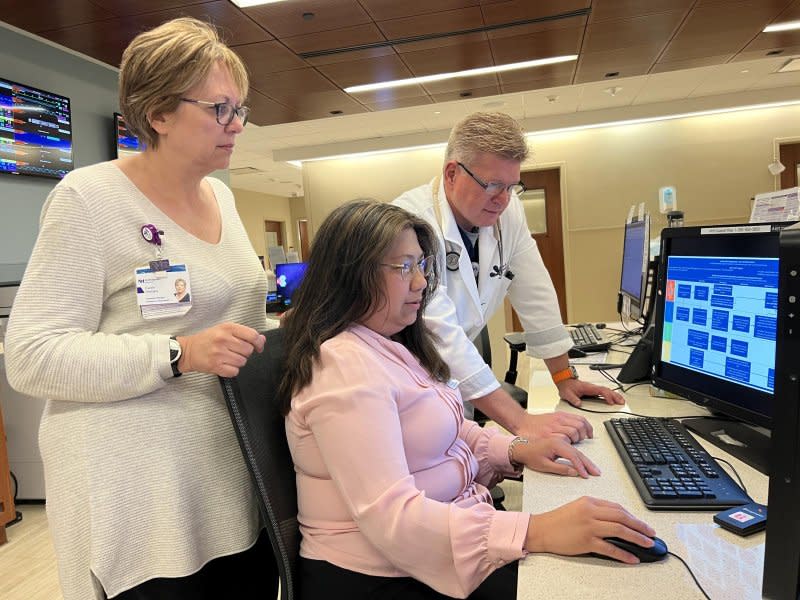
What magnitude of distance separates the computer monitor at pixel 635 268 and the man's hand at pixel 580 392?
3.31 ft

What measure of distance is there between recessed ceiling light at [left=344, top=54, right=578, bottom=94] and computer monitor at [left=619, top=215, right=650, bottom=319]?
2.31m

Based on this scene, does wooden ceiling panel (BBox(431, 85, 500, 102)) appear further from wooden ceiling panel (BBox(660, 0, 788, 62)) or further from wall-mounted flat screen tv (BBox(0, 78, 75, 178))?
wall-mounted flat screen tv (BBox(0, 78, 75, 178))

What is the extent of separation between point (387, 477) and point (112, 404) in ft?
1.53

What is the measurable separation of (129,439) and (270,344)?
0.96 ft

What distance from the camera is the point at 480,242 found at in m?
1.81

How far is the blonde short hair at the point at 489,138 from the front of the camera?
1.55m

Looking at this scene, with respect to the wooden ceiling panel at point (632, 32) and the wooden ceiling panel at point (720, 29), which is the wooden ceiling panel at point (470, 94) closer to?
the wooden ceiling panel at point (632, 32)

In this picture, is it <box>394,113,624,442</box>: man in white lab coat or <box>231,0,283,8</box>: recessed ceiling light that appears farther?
<box>231,0,283,8</box>: recessed ceiling light

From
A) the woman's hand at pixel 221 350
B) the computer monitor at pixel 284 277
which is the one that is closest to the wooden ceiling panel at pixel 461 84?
the computer monitor at pixel 284 277

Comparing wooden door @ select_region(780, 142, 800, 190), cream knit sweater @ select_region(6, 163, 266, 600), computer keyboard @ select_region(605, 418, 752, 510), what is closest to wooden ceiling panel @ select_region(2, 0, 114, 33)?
cream knit sweater @ select_region(6, 163, 266, 600)

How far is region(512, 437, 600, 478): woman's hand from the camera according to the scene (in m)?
1.14

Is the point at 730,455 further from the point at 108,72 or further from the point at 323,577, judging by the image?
the point at 108,72

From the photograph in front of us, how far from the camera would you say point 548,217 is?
786 centimetres

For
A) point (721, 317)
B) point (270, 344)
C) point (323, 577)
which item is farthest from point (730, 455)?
point (270, 344)
